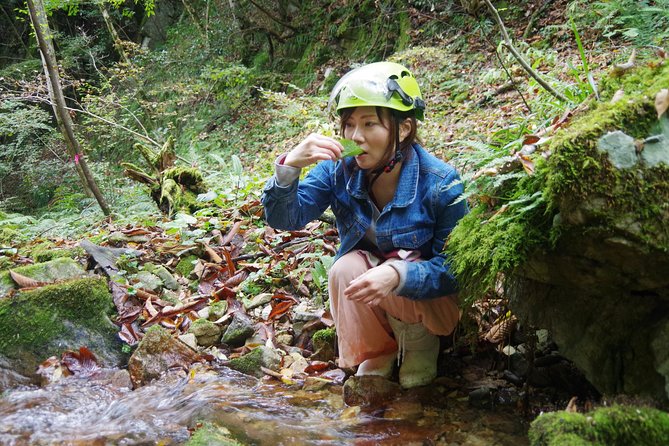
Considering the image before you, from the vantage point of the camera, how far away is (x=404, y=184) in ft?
8.86

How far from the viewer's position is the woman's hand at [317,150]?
2518mm

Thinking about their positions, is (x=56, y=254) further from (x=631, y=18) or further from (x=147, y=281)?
(x=631, y=18)

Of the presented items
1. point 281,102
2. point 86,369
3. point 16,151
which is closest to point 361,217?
point 86,369

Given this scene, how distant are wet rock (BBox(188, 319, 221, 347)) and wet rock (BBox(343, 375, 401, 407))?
129cm

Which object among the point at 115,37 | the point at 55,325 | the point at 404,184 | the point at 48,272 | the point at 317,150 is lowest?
the point at 55,325

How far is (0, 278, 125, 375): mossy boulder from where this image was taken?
342 centimetres

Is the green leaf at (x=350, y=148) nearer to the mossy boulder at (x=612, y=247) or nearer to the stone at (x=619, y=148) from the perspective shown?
the mossy boulder at (x=612, y=247)

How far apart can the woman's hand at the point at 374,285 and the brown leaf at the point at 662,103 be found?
1219 millimetres

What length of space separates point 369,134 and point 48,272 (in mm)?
2894

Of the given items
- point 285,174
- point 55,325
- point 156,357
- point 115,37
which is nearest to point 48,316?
point 55,325

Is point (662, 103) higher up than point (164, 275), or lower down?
higher up

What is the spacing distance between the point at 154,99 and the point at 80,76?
353 centimetres

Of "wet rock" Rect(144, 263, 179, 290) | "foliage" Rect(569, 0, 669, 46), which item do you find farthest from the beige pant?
"foliage" Rect(569, 0, 669, 46)

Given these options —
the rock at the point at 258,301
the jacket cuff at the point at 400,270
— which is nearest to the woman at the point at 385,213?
the jacket cuff at the point at 400,270
